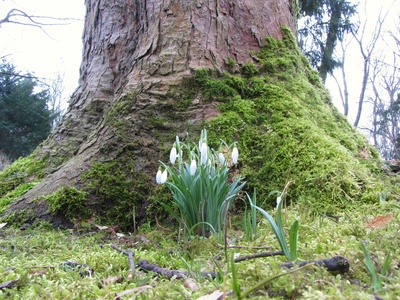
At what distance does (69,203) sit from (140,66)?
5.21ft

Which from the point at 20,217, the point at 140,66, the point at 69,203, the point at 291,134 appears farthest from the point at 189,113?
the point at 20,217

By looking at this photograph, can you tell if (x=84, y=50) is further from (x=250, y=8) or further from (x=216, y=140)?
(x=216, y=140)

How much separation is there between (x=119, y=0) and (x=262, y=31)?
1.78 metres

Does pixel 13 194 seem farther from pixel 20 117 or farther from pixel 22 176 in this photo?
pixel 20 117

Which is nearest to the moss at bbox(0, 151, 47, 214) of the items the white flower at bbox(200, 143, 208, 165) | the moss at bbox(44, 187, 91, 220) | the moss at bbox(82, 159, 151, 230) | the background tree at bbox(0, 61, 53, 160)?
the moss at bbox(44, 187, 91, 220)

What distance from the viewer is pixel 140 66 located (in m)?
3.61

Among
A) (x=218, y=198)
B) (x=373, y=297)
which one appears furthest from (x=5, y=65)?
(x=373, y=297)

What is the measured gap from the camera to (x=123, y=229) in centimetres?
288

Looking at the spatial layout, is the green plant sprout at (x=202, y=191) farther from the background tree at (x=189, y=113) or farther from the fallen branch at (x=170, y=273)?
the fallen branch at (x=170, y=273)

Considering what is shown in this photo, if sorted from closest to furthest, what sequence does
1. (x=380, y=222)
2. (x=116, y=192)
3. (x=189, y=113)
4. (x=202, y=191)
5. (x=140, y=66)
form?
(x=380, y=222) → (x=202, y=191) → (x=116, y=192) → (x=189, y=113) → (x=140, y=66)

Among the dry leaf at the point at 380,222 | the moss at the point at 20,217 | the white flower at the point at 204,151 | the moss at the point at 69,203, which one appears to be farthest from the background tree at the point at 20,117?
the dry leaf at the point at 380,222

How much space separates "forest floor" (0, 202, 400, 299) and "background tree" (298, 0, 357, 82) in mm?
12419

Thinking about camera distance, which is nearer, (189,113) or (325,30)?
(189,113)

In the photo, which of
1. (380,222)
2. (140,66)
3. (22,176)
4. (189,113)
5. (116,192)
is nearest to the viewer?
(380,222)
